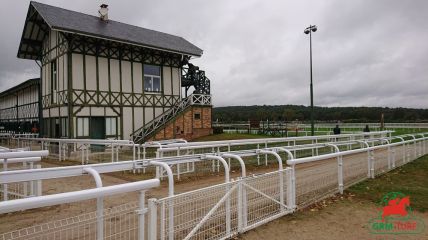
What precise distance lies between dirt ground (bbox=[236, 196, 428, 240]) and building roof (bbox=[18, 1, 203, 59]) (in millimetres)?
14638

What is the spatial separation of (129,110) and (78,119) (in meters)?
3.00

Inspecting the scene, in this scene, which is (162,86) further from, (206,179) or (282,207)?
(282,207)

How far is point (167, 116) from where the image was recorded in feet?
67.1

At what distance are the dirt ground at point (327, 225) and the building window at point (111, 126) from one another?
1499 centimetres

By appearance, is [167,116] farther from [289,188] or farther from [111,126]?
[289,188]

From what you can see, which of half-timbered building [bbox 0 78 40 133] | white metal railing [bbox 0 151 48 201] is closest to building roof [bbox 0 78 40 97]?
half-timbered building [bbox 0 78 40 133]

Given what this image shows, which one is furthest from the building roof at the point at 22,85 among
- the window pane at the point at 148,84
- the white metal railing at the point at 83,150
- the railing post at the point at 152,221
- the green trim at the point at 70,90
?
the railing post at the point at 152,221

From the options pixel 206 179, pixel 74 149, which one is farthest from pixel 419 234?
pixel 74 149

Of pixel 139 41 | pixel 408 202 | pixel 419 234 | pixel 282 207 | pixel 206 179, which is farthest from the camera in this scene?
pixel 139 41

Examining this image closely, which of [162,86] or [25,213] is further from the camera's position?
[162,86]

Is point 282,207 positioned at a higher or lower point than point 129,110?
lower

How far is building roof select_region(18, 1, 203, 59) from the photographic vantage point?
1648 cm

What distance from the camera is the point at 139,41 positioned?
18.7 meters

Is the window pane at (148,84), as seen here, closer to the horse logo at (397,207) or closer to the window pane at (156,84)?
the window pane at (156,84)
